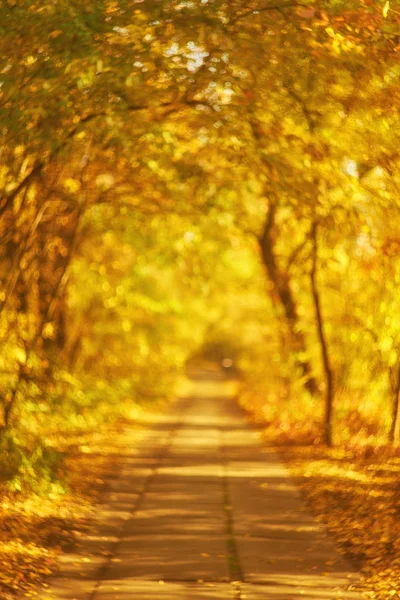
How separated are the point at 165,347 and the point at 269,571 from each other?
2606 centimetres

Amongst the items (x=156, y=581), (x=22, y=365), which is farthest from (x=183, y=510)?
(x=156, y=581)

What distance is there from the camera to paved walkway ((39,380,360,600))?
25.6 ft

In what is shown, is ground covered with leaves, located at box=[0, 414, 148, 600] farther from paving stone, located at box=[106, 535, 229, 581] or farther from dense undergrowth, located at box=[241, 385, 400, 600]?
dense undergrowth, located at box=[241, 385, 400, 600]

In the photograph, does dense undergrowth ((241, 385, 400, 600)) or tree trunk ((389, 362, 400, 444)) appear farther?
tree trunk ((389, 362, 400, 444))

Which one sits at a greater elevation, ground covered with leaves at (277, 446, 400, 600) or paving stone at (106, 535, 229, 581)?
paving stone at (106, 535, 229, 581)

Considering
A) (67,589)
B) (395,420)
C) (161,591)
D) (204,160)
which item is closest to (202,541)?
(161,591)

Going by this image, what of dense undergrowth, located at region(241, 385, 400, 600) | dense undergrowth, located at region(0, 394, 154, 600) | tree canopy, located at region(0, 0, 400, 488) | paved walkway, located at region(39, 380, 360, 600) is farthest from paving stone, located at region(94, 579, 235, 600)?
tree canopy, located at region(0, 0, 400, 488)

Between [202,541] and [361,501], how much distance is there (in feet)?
10.1

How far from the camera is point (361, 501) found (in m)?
12.1

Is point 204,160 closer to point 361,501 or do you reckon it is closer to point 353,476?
point 353,476

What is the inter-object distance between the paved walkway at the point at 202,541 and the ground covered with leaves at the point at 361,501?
0.21m

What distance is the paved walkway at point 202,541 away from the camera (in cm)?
782

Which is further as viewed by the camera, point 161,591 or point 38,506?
point 38,506

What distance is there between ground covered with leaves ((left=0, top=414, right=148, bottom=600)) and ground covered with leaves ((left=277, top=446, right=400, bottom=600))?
271cm
